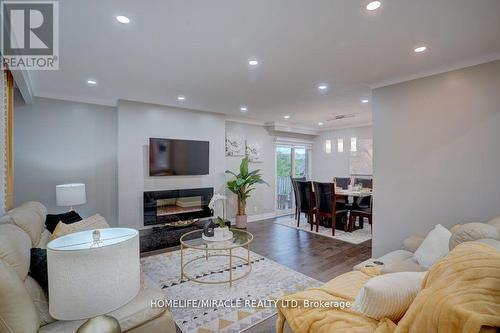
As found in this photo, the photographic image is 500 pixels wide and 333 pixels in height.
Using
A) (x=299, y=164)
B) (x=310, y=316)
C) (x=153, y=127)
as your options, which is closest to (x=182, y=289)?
(x=310, y=316)

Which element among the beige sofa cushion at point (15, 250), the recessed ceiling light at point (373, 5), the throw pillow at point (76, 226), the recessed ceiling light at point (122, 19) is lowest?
the throw pillow at point (76, 226)

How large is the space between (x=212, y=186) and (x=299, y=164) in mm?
3355

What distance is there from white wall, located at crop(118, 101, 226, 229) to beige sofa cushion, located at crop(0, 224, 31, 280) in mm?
2892

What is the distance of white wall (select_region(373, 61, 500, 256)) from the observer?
269 centimetres

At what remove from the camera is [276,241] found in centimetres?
454

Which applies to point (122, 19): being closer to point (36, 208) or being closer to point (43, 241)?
point (43, 241)

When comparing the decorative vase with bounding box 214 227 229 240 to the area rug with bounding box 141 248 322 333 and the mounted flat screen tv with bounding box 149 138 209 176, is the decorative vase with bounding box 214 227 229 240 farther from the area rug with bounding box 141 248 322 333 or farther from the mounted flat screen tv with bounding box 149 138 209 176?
the mounted flat screen tv with bounding box 149 138 209 176

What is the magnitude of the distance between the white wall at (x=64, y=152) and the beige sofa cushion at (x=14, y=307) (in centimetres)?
358

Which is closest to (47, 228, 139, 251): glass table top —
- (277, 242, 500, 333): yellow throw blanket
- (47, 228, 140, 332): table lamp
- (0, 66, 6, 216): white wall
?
(47, 228, 140, 332): table lamp

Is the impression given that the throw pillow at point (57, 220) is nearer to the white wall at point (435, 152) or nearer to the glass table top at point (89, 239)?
the glass table top at point (89, 239)

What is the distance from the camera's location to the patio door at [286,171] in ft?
23.6

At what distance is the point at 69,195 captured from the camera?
3.53 meters

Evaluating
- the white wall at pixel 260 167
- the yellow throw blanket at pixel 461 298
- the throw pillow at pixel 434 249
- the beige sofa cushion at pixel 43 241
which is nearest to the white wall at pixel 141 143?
the white wall at pixel 260 167

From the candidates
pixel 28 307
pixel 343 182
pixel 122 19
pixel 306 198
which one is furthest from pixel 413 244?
pixel 343 182
